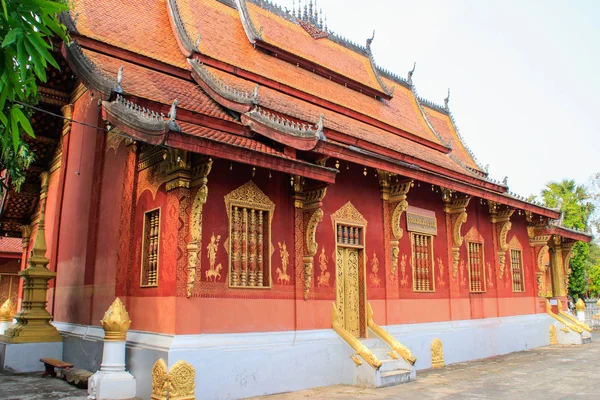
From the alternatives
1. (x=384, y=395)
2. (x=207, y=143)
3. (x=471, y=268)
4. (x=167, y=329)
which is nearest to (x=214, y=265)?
(x=167, y=329)

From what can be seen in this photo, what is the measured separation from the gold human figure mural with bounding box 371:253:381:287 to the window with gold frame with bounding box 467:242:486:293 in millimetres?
3824

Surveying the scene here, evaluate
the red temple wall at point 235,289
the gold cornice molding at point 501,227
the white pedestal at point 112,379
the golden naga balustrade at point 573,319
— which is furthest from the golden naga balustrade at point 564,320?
the white pedestal at point 112,379

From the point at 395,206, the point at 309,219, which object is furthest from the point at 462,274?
the point at 309,219

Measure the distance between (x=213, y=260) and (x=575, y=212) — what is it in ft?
91.7

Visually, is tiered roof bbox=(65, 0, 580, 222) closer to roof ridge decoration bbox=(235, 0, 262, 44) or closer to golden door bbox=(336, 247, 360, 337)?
roof ridge decoration bbox=(235, 0, 262, 44)

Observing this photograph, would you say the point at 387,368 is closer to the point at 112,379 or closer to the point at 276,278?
the point at 276,278

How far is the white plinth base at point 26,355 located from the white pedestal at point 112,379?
281 centimetres

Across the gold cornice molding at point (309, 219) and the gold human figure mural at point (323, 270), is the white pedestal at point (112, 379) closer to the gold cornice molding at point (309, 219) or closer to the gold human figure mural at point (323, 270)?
the gold cornice molding at point (309, 219)

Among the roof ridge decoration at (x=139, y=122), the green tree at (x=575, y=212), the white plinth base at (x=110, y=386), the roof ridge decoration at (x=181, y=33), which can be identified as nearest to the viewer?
the roof ridge decoration at (x=139, y=122)

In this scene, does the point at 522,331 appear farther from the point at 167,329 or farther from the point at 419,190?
the point at 167,329

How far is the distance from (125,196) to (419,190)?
658 centimetres

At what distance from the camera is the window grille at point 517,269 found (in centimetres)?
1509

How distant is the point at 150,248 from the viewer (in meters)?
7.90

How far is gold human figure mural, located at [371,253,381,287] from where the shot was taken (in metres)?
10.4
